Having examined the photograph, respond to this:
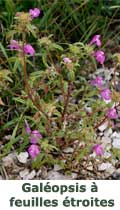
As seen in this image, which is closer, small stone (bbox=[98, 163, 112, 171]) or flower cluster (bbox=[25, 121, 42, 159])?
flower cluster (bbox=[25, 121, 42, 159])

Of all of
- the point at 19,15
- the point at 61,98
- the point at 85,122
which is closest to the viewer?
the point at 19,15

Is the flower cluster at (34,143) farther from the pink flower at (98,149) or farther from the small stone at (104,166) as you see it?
the small stone at (104,166)

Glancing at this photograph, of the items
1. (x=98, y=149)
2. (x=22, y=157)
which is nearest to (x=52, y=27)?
(x=22, y=157)

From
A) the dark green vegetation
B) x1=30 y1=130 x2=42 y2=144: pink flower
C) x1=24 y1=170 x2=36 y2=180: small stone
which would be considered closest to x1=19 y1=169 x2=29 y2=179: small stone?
x1=24 y1=170 x2=36 y2=180: small stone

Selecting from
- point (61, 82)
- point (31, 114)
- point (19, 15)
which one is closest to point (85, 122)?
point (61, 82)

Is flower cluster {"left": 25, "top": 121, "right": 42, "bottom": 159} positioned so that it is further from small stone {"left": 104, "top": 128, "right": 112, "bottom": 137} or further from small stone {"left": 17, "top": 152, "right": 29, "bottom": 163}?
small stone {"left": 104, "top": 128, "right": 112, "bottom": 137}

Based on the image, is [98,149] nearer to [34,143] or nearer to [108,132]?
[34,143]

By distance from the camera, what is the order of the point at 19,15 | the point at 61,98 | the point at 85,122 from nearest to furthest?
the point at 19,15, the point at 85,122, the point at 61,98

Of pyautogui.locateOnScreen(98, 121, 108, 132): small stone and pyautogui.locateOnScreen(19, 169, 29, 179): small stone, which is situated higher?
pyautogui.locateOnScreen(98, 121, 108, 132): small stone

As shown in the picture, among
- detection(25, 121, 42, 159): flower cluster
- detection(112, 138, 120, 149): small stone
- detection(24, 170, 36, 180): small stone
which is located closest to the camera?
detection(25, 121, 42, 159): flower cluster

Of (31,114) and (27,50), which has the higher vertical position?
(27,50)

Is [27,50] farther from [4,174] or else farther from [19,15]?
[4,174]
